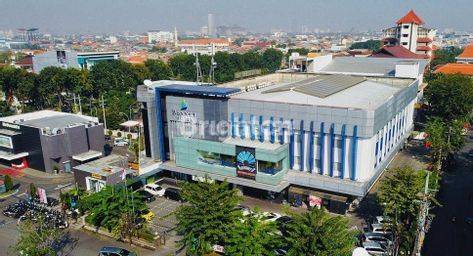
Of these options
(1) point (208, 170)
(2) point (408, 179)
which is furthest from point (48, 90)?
(2) point (408, 179)

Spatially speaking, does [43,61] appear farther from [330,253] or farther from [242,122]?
[330,253]

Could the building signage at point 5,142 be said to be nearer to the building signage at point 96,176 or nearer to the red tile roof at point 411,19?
the building signage at point 96,176

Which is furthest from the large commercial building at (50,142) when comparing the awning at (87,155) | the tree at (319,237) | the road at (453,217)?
the road at (453,217)

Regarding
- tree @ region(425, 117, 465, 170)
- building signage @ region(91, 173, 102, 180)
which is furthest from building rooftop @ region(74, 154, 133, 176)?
tree @ region(425, 117, 465, 170)

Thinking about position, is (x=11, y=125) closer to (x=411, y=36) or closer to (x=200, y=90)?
(x=200, y=90)

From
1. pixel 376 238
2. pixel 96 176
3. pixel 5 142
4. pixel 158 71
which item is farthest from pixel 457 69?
pixel 5 142

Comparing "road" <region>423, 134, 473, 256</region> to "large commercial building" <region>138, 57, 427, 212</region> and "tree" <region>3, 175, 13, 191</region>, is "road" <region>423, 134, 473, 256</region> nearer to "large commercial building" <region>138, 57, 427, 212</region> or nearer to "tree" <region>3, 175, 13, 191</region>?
"large commercial building" <region>138, 57, 427, 212</region>
